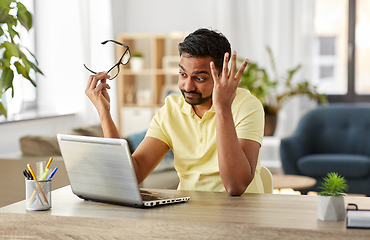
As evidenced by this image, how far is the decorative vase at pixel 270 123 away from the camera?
4699mm

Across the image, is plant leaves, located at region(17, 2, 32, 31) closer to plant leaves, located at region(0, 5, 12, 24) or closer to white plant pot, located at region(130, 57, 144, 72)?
plant leaves, located at region(0, 5, 12, 24)

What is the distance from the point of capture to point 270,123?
15.4 feet

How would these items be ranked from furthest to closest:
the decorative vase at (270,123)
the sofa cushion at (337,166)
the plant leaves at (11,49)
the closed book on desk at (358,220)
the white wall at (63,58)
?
the decorative vase at (270,123) < the white wall at (63,58) < the sofa cushion at (337,166) < the plant leaves at (11,49) < the closed book on desk at (358,220)

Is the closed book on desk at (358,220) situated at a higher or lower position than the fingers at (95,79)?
lower

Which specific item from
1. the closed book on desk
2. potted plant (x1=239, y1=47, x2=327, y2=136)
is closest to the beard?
the closed book on desk

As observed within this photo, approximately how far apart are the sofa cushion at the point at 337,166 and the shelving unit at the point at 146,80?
1967 millimetres

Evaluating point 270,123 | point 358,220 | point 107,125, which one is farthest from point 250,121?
point 270,123

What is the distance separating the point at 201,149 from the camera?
1.60 metres

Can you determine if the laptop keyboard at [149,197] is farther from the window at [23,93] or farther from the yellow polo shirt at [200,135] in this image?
the window at [23,93]

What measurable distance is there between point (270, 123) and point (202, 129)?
10.4 feet

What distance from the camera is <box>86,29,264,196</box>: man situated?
1.40 meters

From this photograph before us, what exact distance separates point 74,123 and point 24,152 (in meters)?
1.92

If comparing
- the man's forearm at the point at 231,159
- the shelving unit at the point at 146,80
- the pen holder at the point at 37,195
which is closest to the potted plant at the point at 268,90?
the shelving unit at the point at 146,80

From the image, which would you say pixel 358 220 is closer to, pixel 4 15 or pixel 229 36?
pixel 4 15
